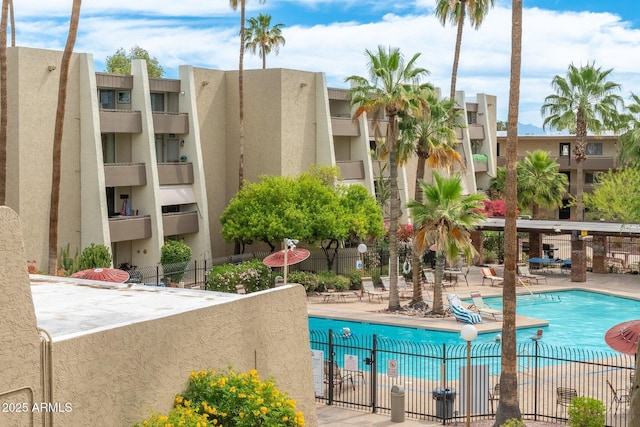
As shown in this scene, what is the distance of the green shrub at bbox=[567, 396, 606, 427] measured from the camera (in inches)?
769

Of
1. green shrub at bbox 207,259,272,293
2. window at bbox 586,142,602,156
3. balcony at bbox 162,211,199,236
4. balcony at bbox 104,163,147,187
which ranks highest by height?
window at bbox 586,142,602,156

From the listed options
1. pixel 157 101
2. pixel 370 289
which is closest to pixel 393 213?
pixel 370 289

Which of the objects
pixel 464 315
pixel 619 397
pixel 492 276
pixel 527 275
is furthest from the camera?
pixel 527 275

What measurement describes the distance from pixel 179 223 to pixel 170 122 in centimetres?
498

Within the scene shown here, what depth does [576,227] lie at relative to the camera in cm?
4506

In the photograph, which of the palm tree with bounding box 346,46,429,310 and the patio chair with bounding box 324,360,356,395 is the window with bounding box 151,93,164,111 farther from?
the patio chair with bounding box 324,360,356,395

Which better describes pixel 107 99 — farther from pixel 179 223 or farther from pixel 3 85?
pixel 3 85

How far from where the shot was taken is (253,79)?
48.1m

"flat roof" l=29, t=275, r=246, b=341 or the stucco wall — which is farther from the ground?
"flat roof" l=29, t=275, r=246, b=341

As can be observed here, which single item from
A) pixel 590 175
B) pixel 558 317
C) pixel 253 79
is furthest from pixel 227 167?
pixel 590 175

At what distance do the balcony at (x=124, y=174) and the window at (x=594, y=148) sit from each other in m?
43.9

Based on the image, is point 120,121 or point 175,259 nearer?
point 120,121

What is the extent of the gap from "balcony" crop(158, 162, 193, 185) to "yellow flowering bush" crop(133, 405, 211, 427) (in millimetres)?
30578

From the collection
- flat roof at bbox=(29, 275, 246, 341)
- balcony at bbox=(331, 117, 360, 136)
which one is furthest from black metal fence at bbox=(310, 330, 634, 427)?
balcony at bbox=(331, 117, 360, 136)
